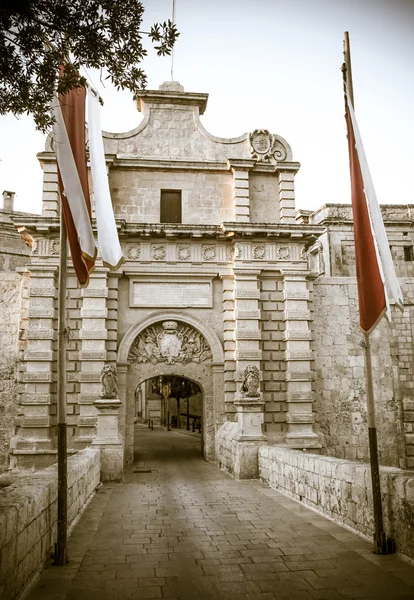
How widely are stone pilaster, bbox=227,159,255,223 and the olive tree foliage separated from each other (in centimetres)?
971

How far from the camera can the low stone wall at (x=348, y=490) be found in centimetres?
543

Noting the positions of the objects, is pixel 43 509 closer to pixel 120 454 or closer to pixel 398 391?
pixel 120 454

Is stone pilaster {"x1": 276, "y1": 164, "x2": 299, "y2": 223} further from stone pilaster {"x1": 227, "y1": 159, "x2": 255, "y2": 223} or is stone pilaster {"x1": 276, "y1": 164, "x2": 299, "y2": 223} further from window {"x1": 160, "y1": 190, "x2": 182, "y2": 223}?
window {"x1": 160, "y1": 190, "x2": 182, "y2": 223}

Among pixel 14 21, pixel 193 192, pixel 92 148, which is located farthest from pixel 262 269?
pixel 14 21

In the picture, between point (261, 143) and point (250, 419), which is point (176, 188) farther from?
point (250, 419)

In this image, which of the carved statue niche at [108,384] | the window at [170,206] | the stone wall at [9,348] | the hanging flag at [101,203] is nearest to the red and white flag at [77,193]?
the hanging flag at [101,203]

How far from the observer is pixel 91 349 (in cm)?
1436

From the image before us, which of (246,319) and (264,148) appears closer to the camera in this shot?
(246,319)

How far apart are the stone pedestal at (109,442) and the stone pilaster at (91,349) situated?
1.74m

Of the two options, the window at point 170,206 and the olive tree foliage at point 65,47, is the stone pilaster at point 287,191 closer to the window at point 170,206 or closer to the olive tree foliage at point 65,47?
the window at point 170,206

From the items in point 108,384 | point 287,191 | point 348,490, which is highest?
point 287,191

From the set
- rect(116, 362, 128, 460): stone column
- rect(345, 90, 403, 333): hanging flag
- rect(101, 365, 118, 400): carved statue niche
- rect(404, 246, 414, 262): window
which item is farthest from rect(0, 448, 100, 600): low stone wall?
rect(404, 246, 414, 262): window

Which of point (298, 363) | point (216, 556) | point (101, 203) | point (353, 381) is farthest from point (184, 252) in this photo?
point (216, 556)

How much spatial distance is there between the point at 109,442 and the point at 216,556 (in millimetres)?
6496
